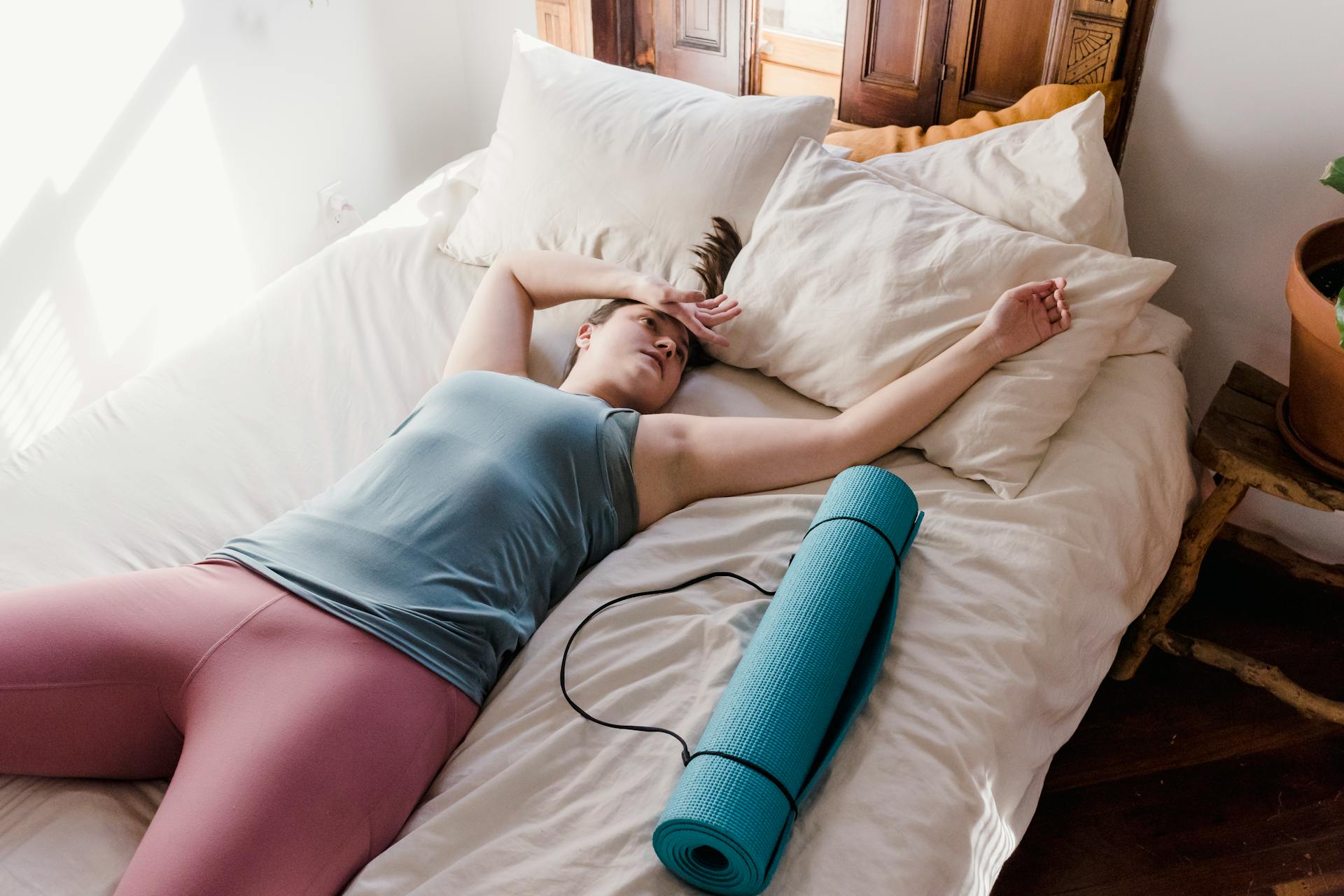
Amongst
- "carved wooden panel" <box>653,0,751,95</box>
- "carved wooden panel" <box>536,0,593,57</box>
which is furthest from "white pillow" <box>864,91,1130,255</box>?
"carved wooden panel" <box>536,0,593,57</box>

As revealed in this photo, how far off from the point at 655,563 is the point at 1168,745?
3.23ft

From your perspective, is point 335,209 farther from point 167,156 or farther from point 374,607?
point 374,607

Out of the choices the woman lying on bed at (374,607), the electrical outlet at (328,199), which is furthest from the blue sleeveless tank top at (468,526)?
the electrical outlet at (328,199)

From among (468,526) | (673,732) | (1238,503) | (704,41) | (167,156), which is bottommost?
(1238,503)

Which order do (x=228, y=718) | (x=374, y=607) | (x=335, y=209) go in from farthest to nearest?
(x=335, y=209) → (x=374, y=607) → (x=228, y=718)

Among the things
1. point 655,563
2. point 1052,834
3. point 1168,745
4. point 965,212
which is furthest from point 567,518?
point 1168,745

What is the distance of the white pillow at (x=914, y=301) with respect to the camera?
138 cm

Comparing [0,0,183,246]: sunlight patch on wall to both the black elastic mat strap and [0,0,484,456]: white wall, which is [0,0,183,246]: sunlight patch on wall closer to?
[0,0,484,456]: white wall

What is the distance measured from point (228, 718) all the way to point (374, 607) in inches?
7.0

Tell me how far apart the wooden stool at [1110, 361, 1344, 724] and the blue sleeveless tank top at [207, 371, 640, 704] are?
0.91 m

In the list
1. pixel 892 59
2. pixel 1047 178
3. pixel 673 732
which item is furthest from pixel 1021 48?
pixel 673 732

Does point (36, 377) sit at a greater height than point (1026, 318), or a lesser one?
lesser

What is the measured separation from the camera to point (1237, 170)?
5.54 feet

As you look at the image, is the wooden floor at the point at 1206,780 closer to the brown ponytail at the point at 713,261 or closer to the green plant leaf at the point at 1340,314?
the green plant leaf at the point at 1340,314
